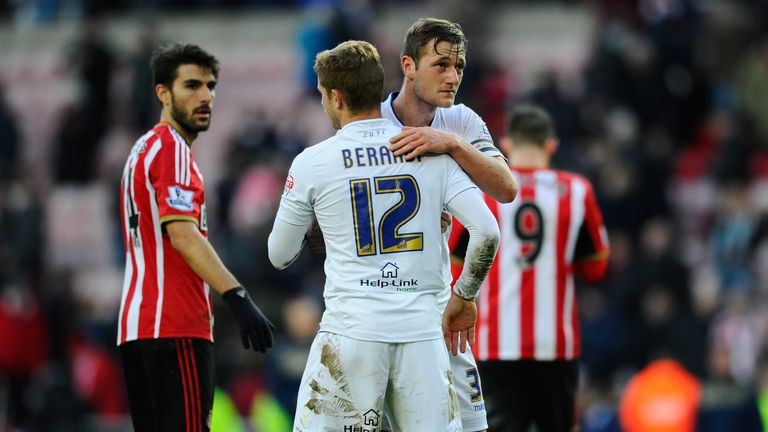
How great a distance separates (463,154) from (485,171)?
145mm

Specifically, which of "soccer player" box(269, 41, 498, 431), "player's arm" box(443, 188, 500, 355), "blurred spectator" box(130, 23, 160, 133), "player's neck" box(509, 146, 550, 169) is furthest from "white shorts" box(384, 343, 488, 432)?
"blurred spectator" box(130, 23, 160, 133)

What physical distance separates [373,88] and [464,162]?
0.54m

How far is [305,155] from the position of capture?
6.35 metres

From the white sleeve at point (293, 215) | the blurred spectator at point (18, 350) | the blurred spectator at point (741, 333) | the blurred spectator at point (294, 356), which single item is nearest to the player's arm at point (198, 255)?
the white sleeve at point (293, 215)

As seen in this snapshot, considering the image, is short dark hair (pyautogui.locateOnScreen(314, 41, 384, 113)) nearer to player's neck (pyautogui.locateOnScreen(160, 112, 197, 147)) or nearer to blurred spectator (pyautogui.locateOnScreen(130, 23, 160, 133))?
player's neck (pyautogui.locateOnScreen(160, 112, 197, 147))

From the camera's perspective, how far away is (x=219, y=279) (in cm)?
691

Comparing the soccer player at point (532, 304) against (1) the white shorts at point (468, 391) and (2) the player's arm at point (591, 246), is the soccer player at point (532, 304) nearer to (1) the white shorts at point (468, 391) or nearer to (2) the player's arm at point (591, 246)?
(2) the player's arm at point (591, 246)

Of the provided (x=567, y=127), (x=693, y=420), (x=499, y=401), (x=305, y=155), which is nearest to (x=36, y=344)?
(x=567, y=127)

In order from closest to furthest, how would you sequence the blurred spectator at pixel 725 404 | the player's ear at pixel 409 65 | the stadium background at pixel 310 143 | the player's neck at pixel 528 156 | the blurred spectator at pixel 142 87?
the player's ear at pixel 409 65 < the player's neck at pixel 528 156 < the blurred spectator at pixel 725 404 < the stadium background at pixel 310 143 < the blurred spectator at pixel 142 87

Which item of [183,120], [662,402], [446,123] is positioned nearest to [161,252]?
[183,120]

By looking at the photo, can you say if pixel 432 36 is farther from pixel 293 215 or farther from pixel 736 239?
pixel 736 239

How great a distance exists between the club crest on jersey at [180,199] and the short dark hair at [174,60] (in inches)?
26.5

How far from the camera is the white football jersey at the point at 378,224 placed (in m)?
6.24

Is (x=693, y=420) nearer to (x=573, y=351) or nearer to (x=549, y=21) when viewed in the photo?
(x=573, y=351)
